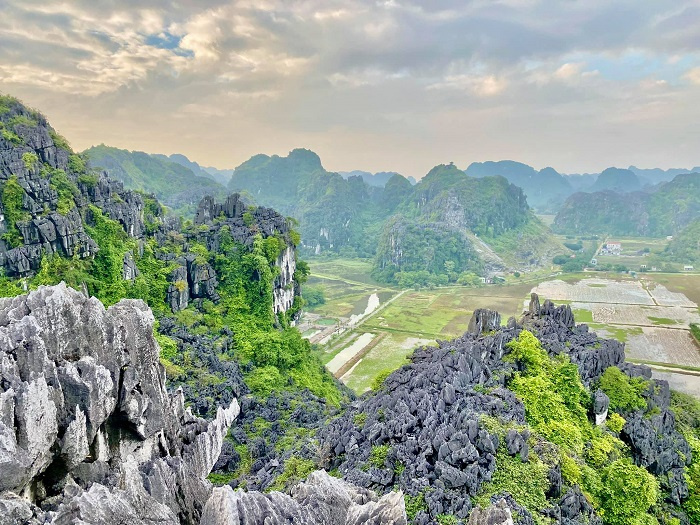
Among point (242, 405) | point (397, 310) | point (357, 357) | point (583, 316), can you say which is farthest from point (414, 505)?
point (583, 316)

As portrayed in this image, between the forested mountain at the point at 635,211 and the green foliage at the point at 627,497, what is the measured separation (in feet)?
523

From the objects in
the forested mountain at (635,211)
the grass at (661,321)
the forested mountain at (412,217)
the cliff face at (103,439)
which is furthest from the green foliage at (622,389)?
the forested mountain at (635,211)

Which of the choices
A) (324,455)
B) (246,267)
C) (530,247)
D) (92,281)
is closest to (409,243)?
(530,247)

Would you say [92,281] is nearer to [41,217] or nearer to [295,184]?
[41,217]

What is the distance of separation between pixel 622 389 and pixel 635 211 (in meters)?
165

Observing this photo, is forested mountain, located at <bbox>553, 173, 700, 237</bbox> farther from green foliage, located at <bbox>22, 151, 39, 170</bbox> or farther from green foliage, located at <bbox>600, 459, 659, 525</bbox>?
green foliage, located at <bbox>22, 151, 39, 170</bbox>

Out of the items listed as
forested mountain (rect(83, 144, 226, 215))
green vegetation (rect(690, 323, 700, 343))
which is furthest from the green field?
forested mountain (rect(83, 144, 226, 215))

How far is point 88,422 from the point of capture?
35.0 feet

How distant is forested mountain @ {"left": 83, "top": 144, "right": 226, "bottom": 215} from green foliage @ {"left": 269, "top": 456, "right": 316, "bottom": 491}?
2907 inches

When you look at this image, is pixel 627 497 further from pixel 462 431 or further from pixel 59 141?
pixel 59 141

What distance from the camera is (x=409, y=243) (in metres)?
102

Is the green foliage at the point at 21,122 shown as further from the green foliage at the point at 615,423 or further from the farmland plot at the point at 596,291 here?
the farmland plot at the point at 596,291

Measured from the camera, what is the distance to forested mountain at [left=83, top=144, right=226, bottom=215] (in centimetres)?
9438

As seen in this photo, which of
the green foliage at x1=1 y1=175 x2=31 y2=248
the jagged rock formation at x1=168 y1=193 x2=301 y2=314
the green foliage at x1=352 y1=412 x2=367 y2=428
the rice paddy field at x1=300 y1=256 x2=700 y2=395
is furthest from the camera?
the rice paddy field at x1=300 y1=256 x2=700 y2=395
